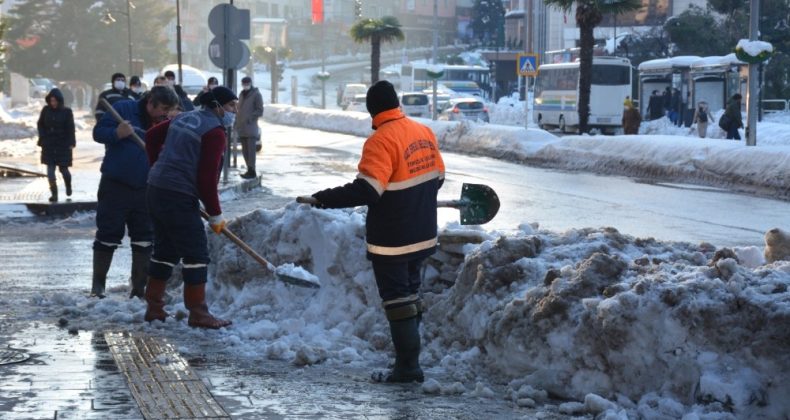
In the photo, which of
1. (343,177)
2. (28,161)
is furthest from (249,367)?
(28,161)

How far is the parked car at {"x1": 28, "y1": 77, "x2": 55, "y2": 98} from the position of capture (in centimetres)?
9262

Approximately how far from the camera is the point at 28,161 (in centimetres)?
2817

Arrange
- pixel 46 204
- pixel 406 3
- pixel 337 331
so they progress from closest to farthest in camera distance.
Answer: pixel 337 331 → pixel 46 204 → pixel 406 3

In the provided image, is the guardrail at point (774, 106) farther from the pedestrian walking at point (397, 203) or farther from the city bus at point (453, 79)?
the pedestrian walking at point (397, 203)

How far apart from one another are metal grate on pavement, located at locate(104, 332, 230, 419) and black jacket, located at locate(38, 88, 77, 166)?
10509 mm

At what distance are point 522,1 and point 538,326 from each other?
112 meters

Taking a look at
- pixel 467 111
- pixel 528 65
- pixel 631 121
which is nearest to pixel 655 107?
pixel 467 111

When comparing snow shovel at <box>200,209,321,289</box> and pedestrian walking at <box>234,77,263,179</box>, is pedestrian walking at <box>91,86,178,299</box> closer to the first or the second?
snow shovel at <box>200,209,321,289</box>

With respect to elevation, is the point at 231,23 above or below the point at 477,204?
above

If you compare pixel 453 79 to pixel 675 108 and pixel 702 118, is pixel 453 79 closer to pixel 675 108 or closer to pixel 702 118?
pixel 675 108

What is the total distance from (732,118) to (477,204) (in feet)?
81.5

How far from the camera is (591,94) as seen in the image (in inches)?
1890

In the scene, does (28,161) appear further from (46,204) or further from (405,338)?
(405,338)

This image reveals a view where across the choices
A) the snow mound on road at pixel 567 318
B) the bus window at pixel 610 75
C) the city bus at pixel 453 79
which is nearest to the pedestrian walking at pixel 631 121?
the bus window at pixel 610 75
